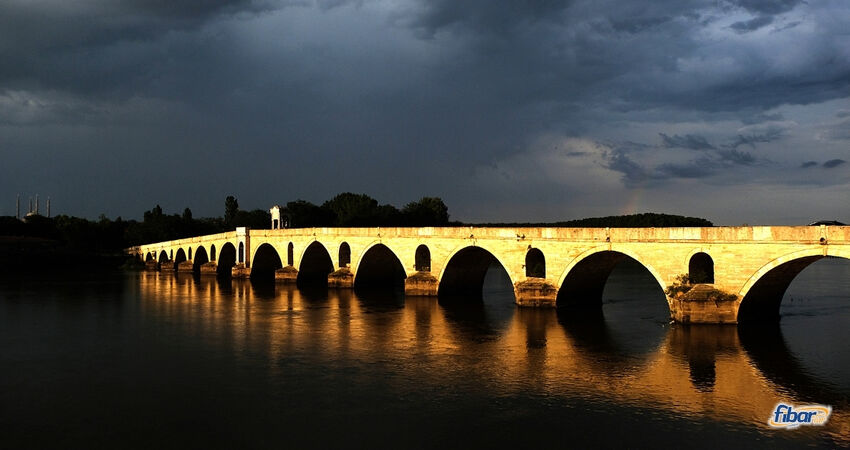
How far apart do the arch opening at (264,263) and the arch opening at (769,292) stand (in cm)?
4853

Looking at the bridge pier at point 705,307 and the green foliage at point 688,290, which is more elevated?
the green foliage at point 688,290

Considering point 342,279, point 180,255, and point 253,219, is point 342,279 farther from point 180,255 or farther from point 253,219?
point 253,219

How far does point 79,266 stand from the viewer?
3760 inches

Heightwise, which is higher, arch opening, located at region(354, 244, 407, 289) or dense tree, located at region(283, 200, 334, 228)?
dense tree, located at region(283, 200, 334, 228)

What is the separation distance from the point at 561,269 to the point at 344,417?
62.5 feet

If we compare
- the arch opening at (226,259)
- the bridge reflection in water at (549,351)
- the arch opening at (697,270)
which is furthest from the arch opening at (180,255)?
the arch opening at (697,270)

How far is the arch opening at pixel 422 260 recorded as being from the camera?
4634 centimetres

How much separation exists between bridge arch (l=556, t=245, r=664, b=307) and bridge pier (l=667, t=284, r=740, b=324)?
392cm

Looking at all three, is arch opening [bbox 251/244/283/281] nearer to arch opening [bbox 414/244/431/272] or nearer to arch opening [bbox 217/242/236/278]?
arch opening [bbox 217/242/236/278]

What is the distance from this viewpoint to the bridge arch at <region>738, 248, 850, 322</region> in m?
24.1

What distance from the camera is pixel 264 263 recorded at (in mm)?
68375

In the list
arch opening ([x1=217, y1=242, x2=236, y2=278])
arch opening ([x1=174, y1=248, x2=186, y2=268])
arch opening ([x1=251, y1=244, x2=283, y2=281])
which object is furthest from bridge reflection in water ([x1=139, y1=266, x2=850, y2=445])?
arch opening ([x1=174, y1=248, x2=186, y2=268])

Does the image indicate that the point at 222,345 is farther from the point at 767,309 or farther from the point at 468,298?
the point at 767,309

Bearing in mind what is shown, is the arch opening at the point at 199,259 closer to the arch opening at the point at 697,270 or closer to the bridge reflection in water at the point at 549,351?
the bridge reflection in water at the point at 549,351
